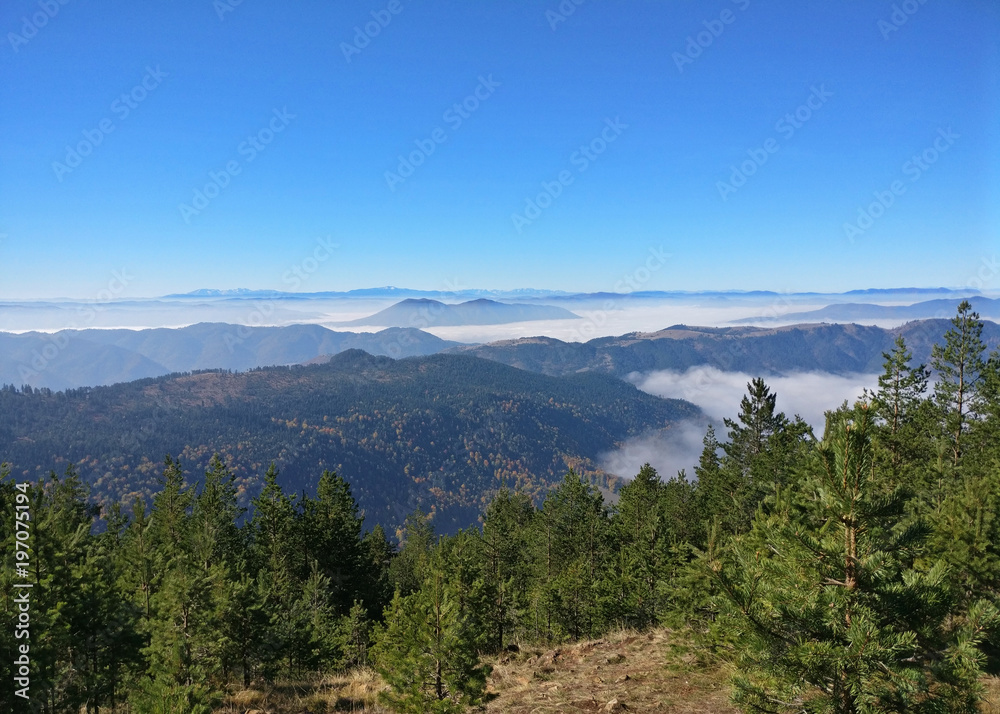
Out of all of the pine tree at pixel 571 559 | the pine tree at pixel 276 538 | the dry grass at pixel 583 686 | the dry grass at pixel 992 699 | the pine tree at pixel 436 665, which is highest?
the dry grass at pixel 992 699

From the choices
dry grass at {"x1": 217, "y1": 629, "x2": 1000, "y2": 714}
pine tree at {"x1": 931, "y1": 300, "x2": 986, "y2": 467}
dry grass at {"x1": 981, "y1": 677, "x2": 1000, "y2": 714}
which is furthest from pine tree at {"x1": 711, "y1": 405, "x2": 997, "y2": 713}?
pine tree at {"x1": 931, "y1": 300, "x2": 986, "y2": 467}

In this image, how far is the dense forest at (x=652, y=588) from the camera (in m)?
5.44

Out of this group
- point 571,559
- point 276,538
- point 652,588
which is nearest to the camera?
point 652,588

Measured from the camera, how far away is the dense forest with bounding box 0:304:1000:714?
5.44m

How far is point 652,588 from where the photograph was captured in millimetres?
29594

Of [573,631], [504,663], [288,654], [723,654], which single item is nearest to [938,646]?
[723,654]

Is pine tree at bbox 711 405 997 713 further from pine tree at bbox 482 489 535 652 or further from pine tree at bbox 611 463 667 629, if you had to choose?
pine tree at bbox 611 463 667 629

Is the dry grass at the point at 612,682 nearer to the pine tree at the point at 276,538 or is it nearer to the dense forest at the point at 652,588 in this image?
the dense forest at the point at 652,588

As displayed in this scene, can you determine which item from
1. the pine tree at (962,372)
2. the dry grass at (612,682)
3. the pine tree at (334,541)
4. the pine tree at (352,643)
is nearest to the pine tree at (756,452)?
the pine tree at (962,372)

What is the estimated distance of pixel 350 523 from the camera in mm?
37719

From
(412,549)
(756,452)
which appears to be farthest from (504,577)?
(412,549)

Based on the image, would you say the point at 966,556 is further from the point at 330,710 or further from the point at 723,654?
the point at 330,710

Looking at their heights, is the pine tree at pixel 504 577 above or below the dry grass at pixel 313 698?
below

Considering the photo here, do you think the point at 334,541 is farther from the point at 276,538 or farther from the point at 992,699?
the point at 992,699
